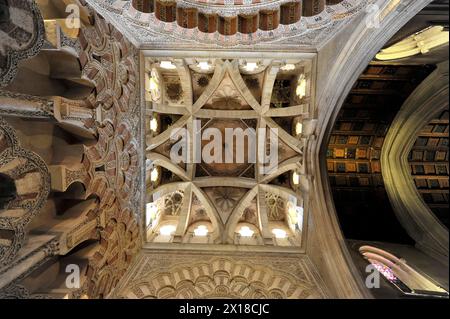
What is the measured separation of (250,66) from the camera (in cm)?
813

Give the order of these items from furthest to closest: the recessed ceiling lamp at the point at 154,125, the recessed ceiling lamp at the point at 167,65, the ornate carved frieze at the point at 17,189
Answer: the recessed ceiling lamp at the point at 154,125 < the recessed ceiling lamp at the point at 167,65 < the ornate carved frieze at the point at 17,189

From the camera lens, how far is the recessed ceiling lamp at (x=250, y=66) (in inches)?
307

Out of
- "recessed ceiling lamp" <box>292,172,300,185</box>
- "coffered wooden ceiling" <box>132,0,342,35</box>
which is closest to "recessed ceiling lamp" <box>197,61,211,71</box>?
"coffered wooden ceiling" <box>132,0,342,35</box>

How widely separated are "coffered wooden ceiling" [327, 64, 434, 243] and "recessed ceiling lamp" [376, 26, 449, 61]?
633mm

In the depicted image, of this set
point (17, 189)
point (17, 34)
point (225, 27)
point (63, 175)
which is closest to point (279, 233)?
point (225, 27)

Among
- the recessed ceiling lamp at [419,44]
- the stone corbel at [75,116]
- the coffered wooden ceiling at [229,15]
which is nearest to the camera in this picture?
the stone corbel at [75,116]

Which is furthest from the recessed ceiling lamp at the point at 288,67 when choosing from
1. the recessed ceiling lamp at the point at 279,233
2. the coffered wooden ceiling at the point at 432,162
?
the recessed ceiling lamp at the point at 279,233

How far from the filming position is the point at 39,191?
3.93 metres

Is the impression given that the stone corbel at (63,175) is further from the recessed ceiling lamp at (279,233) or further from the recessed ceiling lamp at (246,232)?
the recessed ceiling lamp at (279,233)

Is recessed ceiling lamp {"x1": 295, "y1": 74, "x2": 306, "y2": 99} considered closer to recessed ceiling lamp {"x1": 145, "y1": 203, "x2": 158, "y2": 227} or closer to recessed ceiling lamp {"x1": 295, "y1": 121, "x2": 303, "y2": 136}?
recessed ceiling lamp {"x1": 295, "y1": 121, "x2": 303, "y2": 136}

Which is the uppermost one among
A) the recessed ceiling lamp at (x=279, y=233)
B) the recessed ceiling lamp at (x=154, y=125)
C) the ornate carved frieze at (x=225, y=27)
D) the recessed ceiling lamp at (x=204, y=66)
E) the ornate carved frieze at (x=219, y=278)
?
the recessed ceiling lamp at (x=204, y=66)

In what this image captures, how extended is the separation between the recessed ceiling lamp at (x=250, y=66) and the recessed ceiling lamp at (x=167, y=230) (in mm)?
6190

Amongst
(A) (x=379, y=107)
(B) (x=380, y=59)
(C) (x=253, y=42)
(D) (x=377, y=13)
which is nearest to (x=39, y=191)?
(C) (x=253, y=42)

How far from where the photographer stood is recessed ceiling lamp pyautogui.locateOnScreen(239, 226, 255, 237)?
28.7ft
